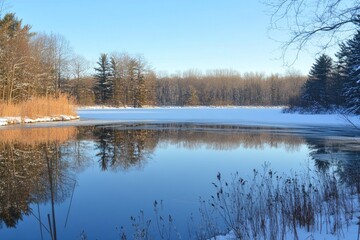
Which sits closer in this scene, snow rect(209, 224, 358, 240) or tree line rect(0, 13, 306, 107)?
snow rect(209, 224, 358, 240)

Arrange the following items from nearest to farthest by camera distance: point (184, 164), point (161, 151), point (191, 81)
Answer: point (184, 164)
point (161, 151)
point (191, 81)

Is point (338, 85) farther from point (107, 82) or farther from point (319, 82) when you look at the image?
point (107, 82)

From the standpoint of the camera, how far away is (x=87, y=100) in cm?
6112

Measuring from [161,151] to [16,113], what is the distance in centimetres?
1638

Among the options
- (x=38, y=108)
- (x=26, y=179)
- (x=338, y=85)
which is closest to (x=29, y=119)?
(x=38, y=108)

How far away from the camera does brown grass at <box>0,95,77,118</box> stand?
78.0 feet

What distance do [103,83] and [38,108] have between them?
38334 mm

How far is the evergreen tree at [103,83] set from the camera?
6450 centimetres

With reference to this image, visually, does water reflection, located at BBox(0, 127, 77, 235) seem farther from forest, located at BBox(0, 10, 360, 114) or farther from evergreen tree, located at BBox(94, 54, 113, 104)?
evergreen tree, located at BBox(94, 54, 113, 104)

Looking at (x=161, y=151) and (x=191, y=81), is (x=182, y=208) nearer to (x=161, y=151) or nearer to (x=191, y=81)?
(x=161, y=151)

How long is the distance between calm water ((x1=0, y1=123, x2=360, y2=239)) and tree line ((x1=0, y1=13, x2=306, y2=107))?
474 centimetres

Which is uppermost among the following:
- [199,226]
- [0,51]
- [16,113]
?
[0,51]

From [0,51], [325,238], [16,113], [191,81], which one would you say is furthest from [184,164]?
[191,81]

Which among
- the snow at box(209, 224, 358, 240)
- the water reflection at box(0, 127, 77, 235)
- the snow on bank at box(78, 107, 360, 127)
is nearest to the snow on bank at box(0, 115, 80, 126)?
the snow on bank at box(78, 107, 360, 127)
